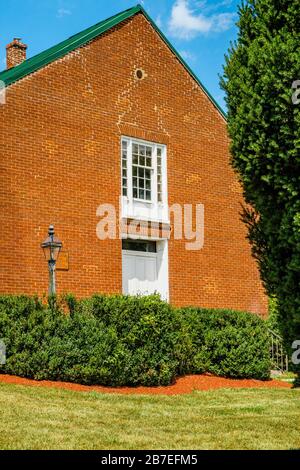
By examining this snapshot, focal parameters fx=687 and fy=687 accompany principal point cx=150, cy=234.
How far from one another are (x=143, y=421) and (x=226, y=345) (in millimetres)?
6371

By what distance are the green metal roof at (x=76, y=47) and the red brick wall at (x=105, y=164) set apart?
0.52ft

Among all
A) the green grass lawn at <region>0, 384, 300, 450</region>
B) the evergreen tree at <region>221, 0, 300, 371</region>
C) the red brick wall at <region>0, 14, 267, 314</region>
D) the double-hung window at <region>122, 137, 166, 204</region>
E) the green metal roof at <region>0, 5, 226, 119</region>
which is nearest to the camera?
the evergreen tree at <region>221, 0, 300, 371</region>

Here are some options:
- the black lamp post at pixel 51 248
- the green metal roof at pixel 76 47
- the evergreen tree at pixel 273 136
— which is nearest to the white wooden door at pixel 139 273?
the black lamp post at pixel 51 248

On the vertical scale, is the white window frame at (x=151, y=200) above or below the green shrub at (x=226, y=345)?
above

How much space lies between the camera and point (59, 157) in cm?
1634

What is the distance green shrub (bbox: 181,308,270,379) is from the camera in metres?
15.6

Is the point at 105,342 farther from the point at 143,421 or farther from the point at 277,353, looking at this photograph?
the point at 277,353

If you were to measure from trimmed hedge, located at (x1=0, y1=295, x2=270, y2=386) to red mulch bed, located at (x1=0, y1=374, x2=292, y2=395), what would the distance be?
0.17 meters

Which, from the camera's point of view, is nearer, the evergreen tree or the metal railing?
the evergreen tree

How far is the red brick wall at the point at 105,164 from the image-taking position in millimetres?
15586

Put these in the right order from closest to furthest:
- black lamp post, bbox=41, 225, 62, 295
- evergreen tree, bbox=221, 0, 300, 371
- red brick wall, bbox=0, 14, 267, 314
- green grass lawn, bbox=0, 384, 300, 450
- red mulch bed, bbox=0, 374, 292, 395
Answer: evergreen tree, bbox=221, 0, 300, 371
green grass lawn, bbox=0, 384, 300, 450
red mulch bed, bbox=0, 374, 292, 395
black lamp post, bbox=41, 225, 62, 295
red brick wall, bbox=0, 14, 267, 314

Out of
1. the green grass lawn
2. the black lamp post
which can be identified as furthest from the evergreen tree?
the black lamp post

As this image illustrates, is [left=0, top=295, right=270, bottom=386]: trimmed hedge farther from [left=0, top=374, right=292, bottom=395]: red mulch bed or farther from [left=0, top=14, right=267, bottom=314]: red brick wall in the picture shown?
[left=0, top=14, right=267, bottom=314]: red brick wall

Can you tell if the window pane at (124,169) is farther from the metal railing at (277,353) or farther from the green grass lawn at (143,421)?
the green grass lawn at (143,421)
